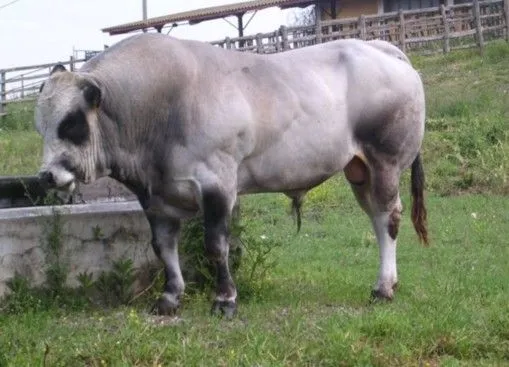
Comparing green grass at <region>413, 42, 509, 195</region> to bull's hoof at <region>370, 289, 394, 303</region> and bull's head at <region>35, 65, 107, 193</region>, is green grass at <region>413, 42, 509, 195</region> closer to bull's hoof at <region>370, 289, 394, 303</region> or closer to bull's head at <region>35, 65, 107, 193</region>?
bull's hoof at <region>370, 289, 394, 303</region>

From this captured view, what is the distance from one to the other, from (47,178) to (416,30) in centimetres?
2315

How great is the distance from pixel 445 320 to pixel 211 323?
4.94 ft

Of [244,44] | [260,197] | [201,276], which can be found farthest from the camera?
[244,44]

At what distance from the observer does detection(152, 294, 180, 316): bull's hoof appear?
679 centimetres

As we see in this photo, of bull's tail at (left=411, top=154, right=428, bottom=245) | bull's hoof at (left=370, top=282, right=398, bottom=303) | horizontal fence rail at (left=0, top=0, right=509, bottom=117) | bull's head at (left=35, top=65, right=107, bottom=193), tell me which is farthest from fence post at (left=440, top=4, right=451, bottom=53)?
bull's head at (left=35, top=65, right=107, bottom=193)

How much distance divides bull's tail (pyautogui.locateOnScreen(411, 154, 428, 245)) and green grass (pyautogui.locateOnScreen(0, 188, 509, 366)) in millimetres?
465

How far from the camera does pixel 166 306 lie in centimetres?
681

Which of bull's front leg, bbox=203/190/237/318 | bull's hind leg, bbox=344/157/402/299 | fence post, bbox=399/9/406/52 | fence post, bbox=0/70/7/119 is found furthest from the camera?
fence post, bbox=0/70/7/119

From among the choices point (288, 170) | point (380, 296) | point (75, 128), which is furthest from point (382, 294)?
point (75, 128)

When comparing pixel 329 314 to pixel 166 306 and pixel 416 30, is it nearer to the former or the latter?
pixel 166 306

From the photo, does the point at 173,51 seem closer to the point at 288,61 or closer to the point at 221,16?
the point at 288,61

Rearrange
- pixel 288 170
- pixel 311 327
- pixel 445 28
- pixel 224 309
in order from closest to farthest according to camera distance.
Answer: pixel 311 327 → pixel 224 309 → pixel 288 170 → pixel 445 28

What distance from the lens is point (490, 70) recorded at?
23.8m

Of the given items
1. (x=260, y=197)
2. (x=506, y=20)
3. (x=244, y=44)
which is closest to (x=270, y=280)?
(x=260, y=197)
